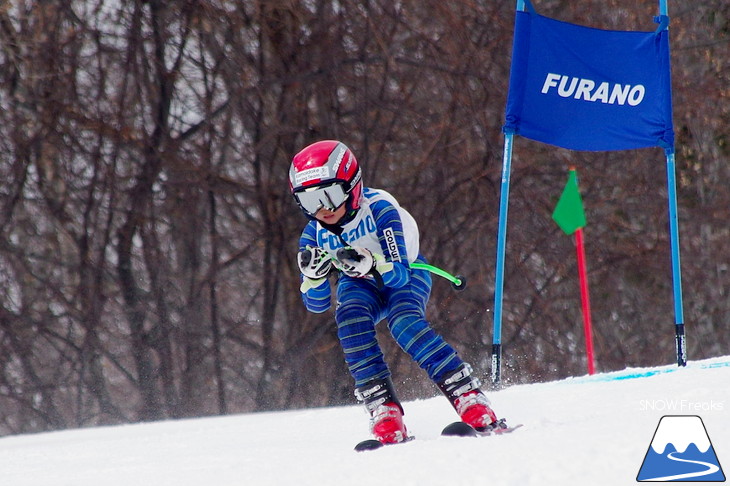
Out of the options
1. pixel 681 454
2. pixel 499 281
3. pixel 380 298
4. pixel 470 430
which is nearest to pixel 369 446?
pixel 470 430

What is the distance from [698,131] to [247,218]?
25.1ft

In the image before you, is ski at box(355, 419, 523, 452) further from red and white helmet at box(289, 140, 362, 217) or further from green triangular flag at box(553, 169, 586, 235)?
green triangular flag at box(553, 169, 586, 235)

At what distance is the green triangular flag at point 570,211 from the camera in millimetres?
6055

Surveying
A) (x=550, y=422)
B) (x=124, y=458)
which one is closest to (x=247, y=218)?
(x=124, y=458)

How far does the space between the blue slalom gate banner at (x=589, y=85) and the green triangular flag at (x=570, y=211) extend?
305mm

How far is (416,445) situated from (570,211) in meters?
3.06

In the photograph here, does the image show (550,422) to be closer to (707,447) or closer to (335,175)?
(707,447)

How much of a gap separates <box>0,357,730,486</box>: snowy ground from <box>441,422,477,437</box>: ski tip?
4.2 inches

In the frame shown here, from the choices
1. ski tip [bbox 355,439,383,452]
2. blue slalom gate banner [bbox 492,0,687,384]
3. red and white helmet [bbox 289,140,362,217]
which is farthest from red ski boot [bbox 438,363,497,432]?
blue slalom gate banner [bbox 492,0,687,384]

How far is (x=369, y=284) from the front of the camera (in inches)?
168

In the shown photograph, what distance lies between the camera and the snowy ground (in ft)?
9.30

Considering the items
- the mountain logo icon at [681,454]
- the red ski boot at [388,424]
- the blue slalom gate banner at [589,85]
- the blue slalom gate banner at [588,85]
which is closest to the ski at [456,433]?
the red ski boot at [388,424]

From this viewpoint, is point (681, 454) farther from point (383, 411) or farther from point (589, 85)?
point (589, 85)

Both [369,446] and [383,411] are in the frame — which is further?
[383,411]
